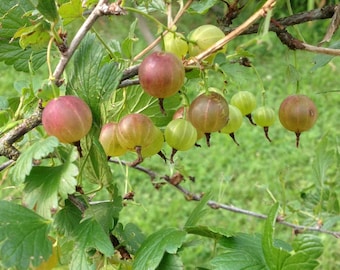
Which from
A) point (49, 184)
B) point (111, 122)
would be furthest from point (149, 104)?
point (49, 184)

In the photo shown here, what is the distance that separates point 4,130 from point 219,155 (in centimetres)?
227

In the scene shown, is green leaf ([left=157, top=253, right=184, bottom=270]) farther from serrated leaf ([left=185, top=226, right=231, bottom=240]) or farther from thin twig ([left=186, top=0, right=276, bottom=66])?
thin twig ([left=186, top=0, right=276, bottom=66])

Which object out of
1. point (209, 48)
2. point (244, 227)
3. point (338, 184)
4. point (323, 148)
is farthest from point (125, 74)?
point (244, 227)

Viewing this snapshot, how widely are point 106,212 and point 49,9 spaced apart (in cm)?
23

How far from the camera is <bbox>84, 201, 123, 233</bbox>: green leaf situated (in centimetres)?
66

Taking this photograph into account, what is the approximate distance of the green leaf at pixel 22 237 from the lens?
0.61m

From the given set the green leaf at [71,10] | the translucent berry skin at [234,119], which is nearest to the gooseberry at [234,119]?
the translucent berry skin at [234,119]

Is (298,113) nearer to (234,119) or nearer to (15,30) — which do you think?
(234,119)

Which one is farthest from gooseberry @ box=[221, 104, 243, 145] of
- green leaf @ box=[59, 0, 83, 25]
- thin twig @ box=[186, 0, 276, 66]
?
green leaf @ box=[59, 0, 83, 25]

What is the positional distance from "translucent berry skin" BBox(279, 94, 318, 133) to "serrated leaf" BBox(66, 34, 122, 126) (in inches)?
8.7

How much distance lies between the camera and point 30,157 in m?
0.57

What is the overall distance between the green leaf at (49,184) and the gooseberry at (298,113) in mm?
271

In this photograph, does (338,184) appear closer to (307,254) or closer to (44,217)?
(307,254)

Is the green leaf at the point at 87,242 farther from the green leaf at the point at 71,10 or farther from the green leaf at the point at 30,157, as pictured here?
the green leaf at the point at 71,10
